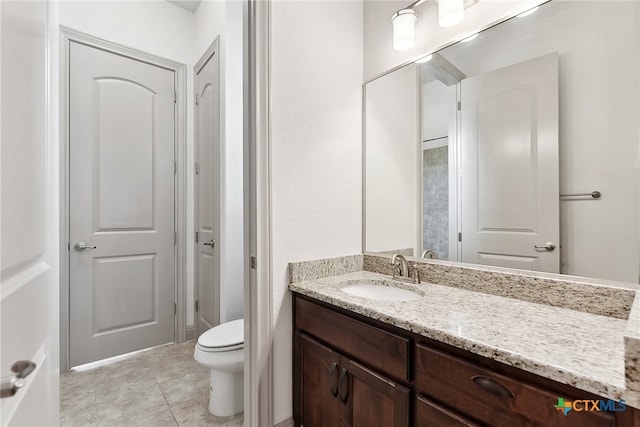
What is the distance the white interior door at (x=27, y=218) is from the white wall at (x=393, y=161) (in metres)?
1.43

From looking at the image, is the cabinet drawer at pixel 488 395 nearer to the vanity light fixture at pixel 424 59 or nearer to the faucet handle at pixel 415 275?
the faucet handle at pixel 415 275

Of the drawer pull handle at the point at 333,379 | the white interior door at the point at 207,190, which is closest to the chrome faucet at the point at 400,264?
the drawer pull handle at the point at 333,379

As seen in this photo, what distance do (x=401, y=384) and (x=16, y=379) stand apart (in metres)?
0.98

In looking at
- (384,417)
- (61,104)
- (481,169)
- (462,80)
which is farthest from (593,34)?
Answer: (61,104)

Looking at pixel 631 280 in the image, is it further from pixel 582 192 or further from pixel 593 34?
pixel 593 34

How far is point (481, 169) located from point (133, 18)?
285 centimetres

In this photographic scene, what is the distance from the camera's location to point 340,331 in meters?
1.23

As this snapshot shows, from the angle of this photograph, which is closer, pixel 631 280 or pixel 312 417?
pixel 631 280

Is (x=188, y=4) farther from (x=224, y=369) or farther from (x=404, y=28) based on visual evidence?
(x=224, y=369)

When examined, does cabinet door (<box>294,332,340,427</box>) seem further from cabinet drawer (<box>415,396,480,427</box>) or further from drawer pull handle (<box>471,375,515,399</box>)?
drawer pull handle (<box>471,375,515,399</box>)

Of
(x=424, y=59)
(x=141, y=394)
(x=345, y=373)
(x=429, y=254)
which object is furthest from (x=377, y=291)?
(x=141, y=394)

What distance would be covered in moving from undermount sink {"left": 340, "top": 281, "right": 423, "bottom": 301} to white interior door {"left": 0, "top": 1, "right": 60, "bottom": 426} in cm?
107

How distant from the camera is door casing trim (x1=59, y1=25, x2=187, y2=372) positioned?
7.07 feet

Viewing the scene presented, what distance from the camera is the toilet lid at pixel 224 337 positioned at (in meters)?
1.67
